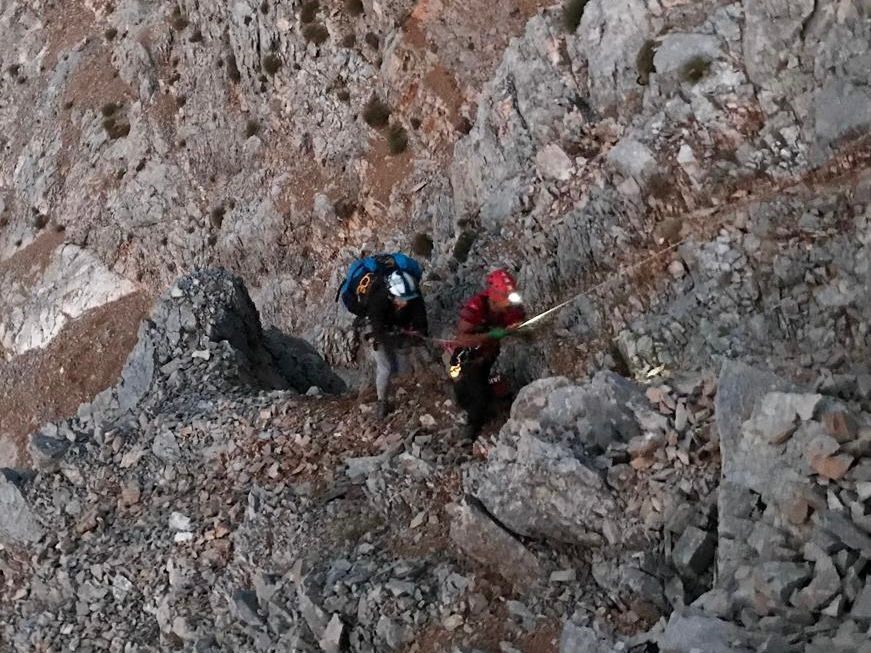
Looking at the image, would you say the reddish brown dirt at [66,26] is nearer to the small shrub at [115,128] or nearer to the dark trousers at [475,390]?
the small shrub at [115,128]

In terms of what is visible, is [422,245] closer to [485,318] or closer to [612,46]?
[612,46]

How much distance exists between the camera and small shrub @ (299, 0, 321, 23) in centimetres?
2623

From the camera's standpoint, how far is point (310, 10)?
26.3m

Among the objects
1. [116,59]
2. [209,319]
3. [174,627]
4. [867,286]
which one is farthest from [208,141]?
[867,286]

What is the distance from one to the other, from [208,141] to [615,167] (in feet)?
68.5

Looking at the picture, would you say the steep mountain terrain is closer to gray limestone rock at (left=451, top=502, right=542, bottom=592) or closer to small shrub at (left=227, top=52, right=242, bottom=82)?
gray limestone rock at (left=451, top=502, right=542, bottom=592)

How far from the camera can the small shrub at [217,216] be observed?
29.4 metres

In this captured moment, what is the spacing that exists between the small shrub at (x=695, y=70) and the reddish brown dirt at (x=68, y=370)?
2242cm

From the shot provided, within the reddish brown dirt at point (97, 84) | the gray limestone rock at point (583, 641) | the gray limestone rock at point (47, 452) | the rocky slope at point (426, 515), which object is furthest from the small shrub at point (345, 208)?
the gray limestone rock at point (583, 641)

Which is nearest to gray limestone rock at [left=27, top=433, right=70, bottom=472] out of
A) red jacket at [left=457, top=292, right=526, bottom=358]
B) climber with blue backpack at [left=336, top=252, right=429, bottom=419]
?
climber with blue backpack at [left=336, top=252, right=429, bottom=419]

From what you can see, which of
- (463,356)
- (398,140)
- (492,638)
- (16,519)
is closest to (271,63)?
(398,140)

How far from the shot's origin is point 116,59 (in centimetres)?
3516

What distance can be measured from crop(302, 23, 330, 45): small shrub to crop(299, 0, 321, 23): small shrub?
0.21 metres

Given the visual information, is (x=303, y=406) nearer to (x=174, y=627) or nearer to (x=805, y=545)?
(x=174, y=627)
